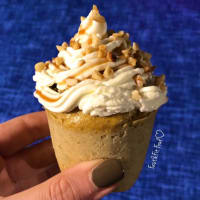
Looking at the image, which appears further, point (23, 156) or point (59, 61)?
point (23, 156)

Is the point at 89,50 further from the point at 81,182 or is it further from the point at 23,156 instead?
the point at 23,156

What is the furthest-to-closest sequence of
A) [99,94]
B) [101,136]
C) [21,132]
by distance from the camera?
1. [21,132]
2. [101,136]
3. [99,94]

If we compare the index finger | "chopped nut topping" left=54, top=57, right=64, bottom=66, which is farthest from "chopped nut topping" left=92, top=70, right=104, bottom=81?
the index finger

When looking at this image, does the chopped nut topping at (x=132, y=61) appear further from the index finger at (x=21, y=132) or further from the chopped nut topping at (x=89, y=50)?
the index finger at (x=21, y=132)

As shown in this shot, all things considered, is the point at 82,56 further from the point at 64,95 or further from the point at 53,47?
the point at 53,47

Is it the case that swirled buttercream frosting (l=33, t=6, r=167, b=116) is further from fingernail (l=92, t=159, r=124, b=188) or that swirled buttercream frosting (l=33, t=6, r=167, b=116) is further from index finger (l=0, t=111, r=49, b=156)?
index finger (l=0, t=111, r=49, b=156)

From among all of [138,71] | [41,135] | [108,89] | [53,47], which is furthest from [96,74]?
[53,47]

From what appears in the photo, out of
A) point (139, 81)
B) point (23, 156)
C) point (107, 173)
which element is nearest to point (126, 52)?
point (139, 81)

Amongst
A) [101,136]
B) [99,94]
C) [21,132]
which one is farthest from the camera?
[21,132]
